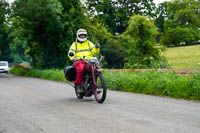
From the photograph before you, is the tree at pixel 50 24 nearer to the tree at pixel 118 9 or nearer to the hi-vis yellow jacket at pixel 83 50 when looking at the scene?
the hi-vis yellow jacket at pixel 83 50

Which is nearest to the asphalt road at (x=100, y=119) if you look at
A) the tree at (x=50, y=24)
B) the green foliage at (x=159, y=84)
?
the green foliage at (x=159, y=84)

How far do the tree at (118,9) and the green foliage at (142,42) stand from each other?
29.5 meters

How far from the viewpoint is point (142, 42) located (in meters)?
28.7

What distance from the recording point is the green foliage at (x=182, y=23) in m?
68.4

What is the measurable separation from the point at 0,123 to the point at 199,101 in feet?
17.6

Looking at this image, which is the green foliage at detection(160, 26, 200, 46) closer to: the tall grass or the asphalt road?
the tall grass

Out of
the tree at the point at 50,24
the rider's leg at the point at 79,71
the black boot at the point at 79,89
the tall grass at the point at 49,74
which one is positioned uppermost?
the tree at the point at 50,24

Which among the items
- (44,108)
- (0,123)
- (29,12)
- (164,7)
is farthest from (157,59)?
(164,7)

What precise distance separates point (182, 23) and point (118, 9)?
20.3 m

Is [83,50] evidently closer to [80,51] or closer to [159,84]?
[80,51]

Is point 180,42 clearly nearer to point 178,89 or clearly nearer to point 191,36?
point 191,36

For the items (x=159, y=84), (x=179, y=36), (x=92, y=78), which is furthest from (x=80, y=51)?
(x=179, y=36)

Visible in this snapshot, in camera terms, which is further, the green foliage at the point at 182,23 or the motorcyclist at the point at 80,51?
the green foliage at the point at 182,23

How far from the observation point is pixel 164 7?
81062 millimetres
